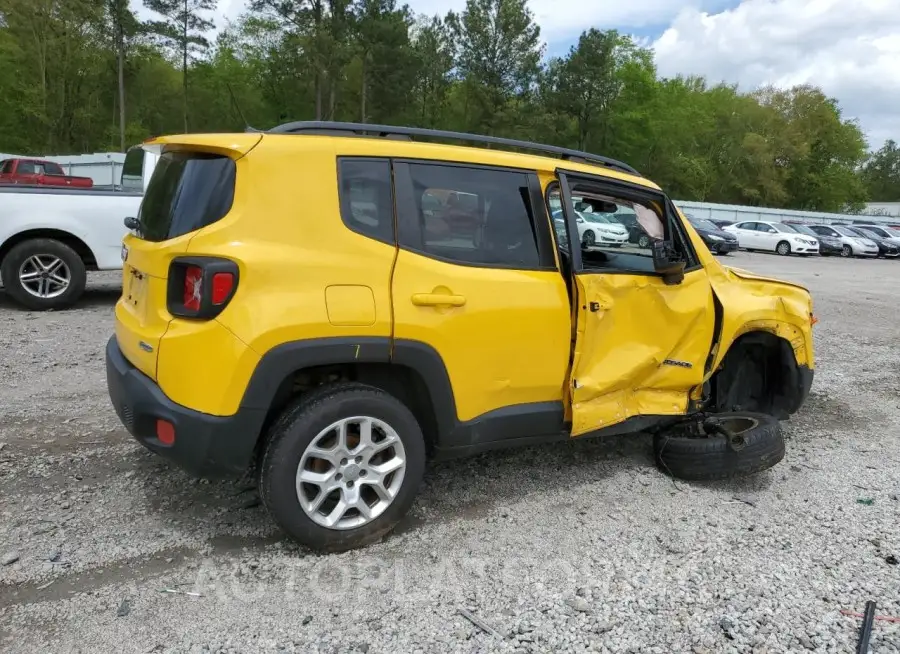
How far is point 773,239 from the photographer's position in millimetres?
27672

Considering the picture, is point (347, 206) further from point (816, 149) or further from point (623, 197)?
point (816, 149)

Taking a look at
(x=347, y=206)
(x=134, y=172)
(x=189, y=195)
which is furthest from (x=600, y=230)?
(x=134, y=172)

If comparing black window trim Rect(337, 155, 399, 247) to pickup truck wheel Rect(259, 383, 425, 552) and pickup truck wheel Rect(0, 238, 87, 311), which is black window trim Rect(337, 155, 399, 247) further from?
pickup truck wheel Rect(0, 238, 87, 311)

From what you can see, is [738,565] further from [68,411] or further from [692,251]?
[68,411]

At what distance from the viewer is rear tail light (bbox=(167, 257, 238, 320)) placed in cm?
259

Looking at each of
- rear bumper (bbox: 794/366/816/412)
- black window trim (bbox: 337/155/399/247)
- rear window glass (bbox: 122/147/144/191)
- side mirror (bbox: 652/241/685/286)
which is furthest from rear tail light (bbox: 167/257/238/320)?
rear window glass (bbox: 122/147/144/191)

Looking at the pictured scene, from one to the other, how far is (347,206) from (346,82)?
38.3 m

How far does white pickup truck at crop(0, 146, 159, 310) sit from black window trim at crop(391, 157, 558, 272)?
5.77 meters


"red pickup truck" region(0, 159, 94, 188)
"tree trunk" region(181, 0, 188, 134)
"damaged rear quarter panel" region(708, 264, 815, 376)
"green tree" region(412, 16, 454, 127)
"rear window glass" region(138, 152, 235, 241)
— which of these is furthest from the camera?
"green tree" region(412, 16, 454, 127)

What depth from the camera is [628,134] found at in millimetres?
58312

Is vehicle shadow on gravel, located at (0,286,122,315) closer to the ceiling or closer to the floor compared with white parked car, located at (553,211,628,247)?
closer to the floor

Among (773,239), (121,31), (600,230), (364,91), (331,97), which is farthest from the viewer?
(364,91)

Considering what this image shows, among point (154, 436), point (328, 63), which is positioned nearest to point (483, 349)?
point (154, 436)

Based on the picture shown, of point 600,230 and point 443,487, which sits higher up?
point 600,230
